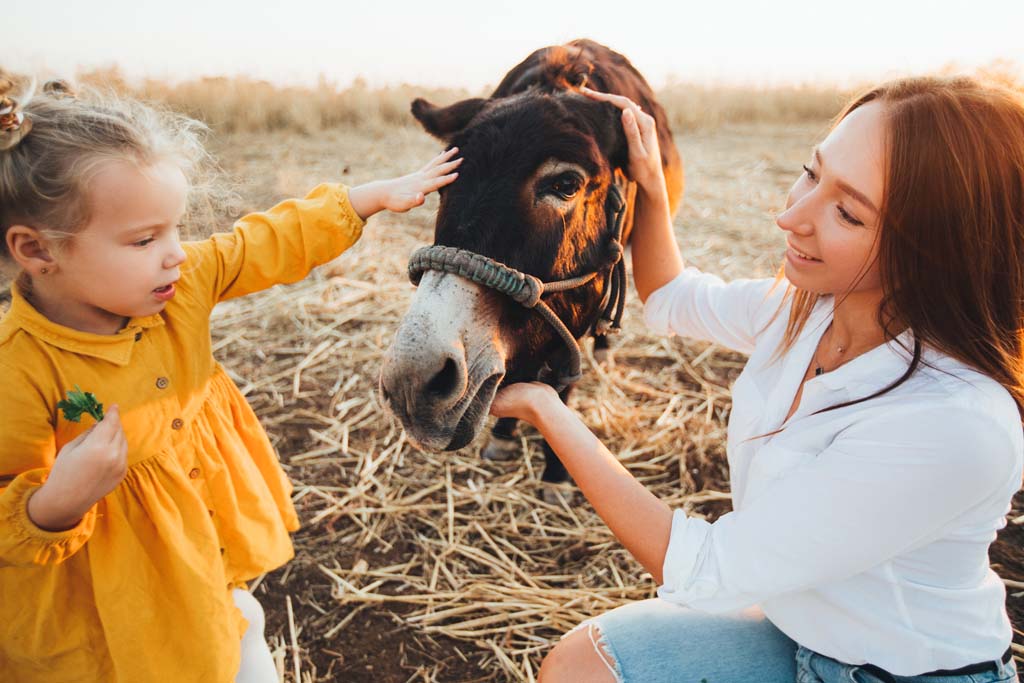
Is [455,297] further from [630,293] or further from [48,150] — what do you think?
[630,293]

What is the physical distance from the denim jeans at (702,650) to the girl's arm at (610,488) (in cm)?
25

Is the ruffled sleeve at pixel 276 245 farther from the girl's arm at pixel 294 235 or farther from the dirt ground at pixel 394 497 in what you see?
the dirt ground at pixel 394 497

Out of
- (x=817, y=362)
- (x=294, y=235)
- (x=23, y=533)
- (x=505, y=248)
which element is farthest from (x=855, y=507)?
(x=23, y=533)

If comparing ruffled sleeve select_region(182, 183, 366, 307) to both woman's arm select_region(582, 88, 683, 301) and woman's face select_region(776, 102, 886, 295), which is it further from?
woman's face select_region(776, 102, 886, 295)

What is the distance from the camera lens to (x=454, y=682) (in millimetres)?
2283

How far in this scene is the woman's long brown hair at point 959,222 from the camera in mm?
1312

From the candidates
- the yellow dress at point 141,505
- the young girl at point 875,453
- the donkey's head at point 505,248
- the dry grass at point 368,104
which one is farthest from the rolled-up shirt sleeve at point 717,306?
the dry grass at point 368,104

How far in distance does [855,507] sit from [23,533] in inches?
76.1

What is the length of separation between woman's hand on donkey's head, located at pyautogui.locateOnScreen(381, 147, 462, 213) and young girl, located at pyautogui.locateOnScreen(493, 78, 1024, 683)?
2.52 ft

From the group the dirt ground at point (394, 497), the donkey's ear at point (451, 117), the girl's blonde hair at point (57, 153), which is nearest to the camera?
the girl's blonde hair at point (57, 153)

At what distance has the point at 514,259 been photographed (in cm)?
179

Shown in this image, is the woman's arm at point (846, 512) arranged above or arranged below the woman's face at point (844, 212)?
below

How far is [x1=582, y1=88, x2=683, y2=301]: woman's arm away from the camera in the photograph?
212 cm

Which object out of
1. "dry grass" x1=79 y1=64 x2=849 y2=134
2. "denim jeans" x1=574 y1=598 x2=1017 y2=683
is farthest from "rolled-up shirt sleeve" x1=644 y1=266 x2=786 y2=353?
"dry grass" x1=79 y1=64 x2=849 y2=134
